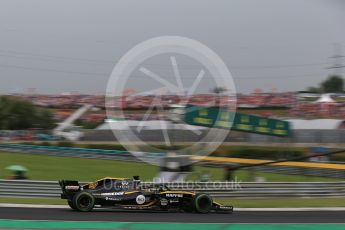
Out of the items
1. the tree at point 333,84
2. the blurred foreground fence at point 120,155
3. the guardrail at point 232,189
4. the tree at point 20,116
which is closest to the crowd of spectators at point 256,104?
the tree at point 20,116

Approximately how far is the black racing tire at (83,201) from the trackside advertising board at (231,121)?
77.6 feet

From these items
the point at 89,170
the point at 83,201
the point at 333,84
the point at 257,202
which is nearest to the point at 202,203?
the point at 83,201

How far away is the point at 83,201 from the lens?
39.4 feet

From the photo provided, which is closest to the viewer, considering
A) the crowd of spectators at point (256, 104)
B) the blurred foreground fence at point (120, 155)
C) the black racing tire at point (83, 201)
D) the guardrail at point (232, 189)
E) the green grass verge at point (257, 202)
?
the black racing tire at point (83, 201)

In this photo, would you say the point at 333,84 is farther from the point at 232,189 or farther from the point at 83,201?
the point at 83,201

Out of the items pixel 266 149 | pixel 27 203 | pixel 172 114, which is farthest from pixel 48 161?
pixel 27 203

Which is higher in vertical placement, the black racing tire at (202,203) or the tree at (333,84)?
the tree at (333,84)

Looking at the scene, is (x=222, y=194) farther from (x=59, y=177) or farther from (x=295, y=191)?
(x=59, y=177)

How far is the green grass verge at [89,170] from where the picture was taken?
1156 inches

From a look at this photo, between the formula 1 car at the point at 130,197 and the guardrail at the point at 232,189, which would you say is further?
the guardrail at the point at 232,189

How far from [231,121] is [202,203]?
1039 inches

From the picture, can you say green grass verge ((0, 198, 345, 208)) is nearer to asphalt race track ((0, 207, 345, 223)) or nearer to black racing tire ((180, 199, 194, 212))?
asphalt race track ((0, 207, 345, 223))

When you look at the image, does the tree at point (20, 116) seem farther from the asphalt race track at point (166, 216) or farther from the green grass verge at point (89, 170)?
the asphalt race track at point (166, 216)

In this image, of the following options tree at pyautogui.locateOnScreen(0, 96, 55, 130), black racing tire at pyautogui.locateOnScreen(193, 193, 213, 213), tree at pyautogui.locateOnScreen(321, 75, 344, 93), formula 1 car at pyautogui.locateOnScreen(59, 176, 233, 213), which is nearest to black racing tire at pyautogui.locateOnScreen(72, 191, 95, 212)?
formula 1 car at pyautogui.locateOnScreen(59, 176, 233, 213)
